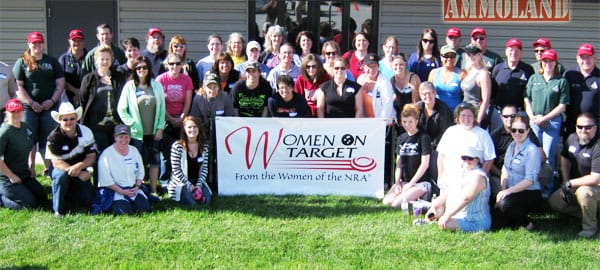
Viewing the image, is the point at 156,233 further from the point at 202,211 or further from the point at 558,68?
the point at 558,68

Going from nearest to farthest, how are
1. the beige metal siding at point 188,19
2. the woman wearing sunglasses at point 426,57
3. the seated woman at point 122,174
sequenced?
the seated woman at point 122,174
the woman wearing sunglasses at point 426,57
the beige metal siding at point 188,19

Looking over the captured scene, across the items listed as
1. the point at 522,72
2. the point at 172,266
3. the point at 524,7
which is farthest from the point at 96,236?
the point at 524,7

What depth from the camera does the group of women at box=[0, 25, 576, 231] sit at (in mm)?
6297

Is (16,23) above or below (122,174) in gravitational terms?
above

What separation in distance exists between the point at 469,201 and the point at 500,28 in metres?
5.27

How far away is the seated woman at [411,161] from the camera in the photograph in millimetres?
6773

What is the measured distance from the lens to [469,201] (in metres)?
5.91

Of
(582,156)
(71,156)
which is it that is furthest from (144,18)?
(582,156)

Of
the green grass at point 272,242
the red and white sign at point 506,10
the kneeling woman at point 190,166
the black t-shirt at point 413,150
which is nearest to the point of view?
the green grass at point 272,242

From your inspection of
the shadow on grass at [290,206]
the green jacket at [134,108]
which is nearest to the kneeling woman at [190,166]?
A: the shadow on grass at [290,206]

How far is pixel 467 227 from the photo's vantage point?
5.95 metres

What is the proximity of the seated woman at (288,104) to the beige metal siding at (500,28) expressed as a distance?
3480mm

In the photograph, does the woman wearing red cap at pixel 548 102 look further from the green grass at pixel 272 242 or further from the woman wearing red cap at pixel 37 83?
the woman wearing red cap at pixel 37 83

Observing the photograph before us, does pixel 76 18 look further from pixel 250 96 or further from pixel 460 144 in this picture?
pixel 460 144
